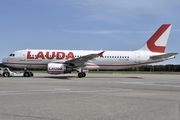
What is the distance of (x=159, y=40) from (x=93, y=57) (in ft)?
32.9

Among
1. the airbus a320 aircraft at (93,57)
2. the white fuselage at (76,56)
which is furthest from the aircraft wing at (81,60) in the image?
the white fuselage at (76,56)

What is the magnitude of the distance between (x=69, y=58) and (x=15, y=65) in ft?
23.1

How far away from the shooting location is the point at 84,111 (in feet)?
26.8

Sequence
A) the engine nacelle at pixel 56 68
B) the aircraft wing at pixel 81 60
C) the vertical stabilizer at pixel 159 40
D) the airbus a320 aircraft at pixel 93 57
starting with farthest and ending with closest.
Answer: the vertical stabilizer at pixel 159 40 < the airbus a320 aircraft at pixel 93 57 < the aircraft wing at pixel 81 60 < the engine nacelle at pixel 56 68

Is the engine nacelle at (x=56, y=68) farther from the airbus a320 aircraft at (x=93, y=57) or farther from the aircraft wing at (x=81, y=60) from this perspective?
the aircraft wing at (x=81, y=60)

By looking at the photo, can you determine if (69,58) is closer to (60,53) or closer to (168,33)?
(60,53)

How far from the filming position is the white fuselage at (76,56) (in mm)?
A: 33188

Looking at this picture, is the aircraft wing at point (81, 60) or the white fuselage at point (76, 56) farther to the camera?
the white fuselage at point (76, 56)

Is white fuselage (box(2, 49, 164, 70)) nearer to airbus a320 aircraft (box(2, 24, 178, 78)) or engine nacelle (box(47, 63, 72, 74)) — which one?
airbus a320 aircraft (box(2, 24, 178, 78))

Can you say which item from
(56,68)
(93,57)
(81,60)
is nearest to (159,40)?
(93,57)

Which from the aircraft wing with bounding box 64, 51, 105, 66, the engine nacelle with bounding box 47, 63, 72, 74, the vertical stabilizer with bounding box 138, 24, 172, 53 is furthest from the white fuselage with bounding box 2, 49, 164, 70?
the engine nacelle with bounding box 47, 63, 72, 74

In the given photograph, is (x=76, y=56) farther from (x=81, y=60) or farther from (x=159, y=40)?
(x=159, y=40)

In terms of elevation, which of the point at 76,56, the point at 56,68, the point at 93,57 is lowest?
the point at 56,68

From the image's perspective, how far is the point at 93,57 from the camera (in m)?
32.2
